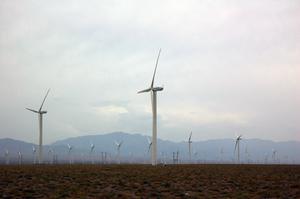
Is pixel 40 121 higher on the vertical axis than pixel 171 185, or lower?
higher

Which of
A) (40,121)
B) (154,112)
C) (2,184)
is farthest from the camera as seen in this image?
(40,121)

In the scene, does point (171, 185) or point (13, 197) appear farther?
point (171, 185)

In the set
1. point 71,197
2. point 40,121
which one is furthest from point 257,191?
point 40,121

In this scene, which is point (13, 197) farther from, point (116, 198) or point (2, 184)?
point (2, 184)

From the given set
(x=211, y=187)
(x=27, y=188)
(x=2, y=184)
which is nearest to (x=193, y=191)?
(x=211, y=187)

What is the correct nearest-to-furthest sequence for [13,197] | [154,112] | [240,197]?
[13,197]
[240,197]
[154,112]

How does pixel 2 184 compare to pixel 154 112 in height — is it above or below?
below

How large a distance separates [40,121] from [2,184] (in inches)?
3730

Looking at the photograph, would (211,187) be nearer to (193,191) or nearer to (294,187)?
(193,191)

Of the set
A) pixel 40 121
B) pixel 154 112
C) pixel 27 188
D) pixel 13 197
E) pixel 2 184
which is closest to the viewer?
pixel 13 197

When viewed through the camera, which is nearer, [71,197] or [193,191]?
[71,197]

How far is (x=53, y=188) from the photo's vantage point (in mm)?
42750

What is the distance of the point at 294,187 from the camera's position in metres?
46.5

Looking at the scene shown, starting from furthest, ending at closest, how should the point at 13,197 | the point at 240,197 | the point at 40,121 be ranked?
the point at 40,121 < the point at 240,197 < the point at 13,197
